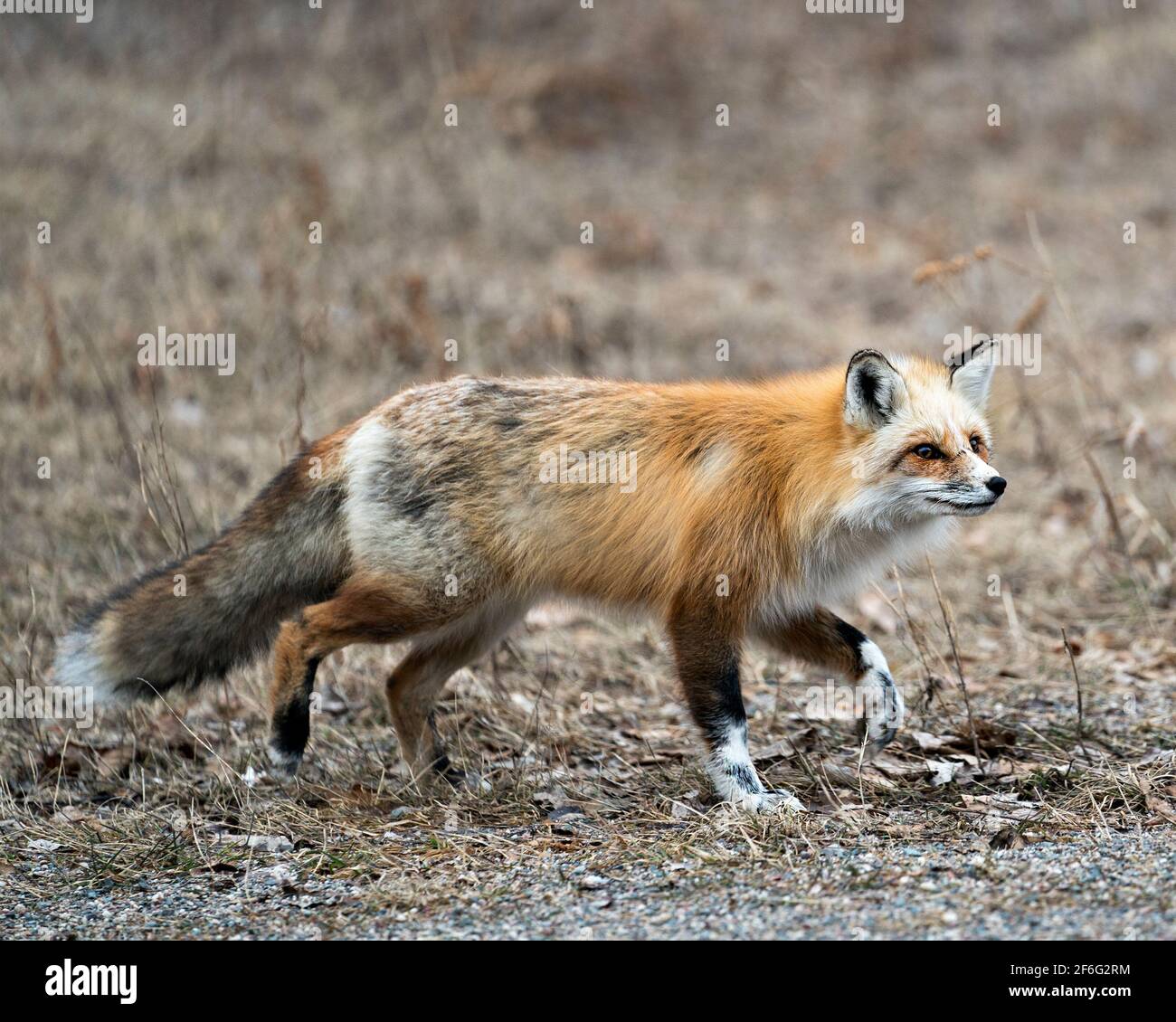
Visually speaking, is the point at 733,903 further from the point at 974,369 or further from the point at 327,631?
the point at 974,369

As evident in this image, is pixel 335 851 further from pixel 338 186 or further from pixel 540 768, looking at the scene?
pixel 338 186

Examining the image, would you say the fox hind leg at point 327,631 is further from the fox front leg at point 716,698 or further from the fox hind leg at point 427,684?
the fox front leg at point 716,698

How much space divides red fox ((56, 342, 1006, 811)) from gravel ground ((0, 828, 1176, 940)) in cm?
85

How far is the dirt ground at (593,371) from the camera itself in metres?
4.85

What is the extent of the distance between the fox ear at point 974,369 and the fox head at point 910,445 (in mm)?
161

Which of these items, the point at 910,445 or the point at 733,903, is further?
the point at 910,445

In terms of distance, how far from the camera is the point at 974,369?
578 centimetres

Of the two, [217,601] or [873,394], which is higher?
[873,394]

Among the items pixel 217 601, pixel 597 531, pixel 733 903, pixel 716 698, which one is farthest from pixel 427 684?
pixel 733 903

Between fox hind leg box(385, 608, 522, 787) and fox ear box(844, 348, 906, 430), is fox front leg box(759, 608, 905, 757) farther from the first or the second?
fox hind leg box(385, 608, 522, 787)

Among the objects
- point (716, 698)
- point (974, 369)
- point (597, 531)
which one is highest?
point (974, 369)

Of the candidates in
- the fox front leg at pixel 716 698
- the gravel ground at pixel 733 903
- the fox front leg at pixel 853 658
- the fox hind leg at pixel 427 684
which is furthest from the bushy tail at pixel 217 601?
the fox front leg at pixel 853 658

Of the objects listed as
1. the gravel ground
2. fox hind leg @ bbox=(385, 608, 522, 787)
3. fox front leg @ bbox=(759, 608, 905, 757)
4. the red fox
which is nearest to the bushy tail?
the red fox

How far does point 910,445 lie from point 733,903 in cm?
212
